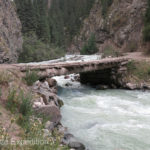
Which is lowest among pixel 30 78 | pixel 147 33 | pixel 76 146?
pixel 76 146

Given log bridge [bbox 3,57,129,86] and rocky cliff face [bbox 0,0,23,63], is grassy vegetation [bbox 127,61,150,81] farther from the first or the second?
rocky cliff face [bbox 0,0,23,63]

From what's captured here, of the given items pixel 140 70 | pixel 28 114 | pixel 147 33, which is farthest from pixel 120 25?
pixel 28 114

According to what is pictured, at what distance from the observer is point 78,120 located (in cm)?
684

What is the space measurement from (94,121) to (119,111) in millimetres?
1727

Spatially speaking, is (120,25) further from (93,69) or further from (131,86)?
(93,69)

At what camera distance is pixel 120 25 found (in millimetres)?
38281

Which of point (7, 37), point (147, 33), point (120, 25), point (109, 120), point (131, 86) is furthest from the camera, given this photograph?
point (120, 25)

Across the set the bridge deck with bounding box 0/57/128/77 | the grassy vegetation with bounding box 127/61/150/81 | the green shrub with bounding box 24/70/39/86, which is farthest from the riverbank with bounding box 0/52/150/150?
the grassy vegetation with bounding box 127/61/150/81

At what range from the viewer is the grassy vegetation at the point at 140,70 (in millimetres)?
12750

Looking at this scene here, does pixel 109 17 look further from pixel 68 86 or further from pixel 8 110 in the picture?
pixel 8 110

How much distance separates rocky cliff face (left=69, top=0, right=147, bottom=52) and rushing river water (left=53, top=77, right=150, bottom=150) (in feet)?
61.4

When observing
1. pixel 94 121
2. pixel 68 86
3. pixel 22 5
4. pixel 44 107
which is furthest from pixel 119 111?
pixel 22 5

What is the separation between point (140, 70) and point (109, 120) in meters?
7.61

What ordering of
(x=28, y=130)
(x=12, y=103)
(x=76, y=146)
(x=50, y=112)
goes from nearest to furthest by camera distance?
1. (x=28, y=130)
2. (x=76, y=146)
3. (x=12, y=103)
4. (x=50, y=112)
